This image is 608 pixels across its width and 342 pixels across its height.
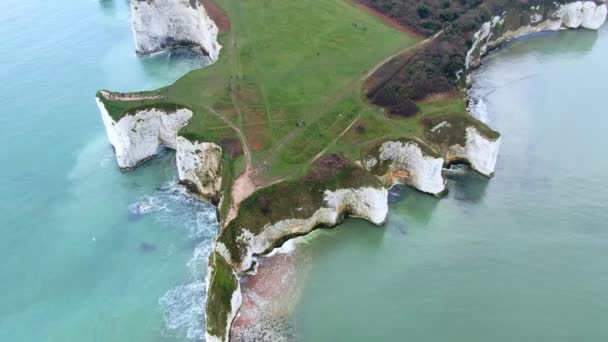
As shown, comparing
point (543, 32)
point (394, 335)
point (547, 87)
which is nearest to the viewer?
point (394, 335)

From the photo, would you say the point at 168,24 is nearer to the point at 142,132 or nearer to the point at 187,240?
the point at 142,132

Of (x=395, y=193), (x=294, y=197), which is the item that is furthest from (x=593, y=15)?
(x=294, y=197)

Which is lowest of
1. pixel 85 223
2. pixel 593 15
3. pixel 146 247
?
pixel 85 223

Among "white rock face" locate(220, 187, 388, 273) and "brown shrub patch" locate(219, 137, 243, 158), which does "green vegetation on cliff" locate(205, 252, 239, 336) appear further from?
"brown shrub patch" locate(219, 137, 243, 158)

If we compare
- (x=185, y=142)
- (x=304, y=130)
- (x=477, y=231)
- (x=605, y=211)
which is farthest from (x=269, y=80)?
(x=605, y=211)

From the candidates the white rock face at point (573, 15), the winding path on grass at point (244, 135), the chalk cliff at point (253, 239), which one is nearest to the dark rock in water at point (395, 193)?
the chalk cliff at point (253, 239)

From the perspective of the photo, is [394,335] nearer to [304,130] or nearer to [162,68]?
[304,130]

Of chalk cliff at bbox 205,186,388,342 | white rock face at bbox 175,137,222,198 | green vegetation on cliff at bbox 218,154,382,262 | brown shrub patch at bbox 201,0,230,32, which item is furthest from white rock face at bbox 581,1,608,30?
white rock face at bbox 175,137,222,198
